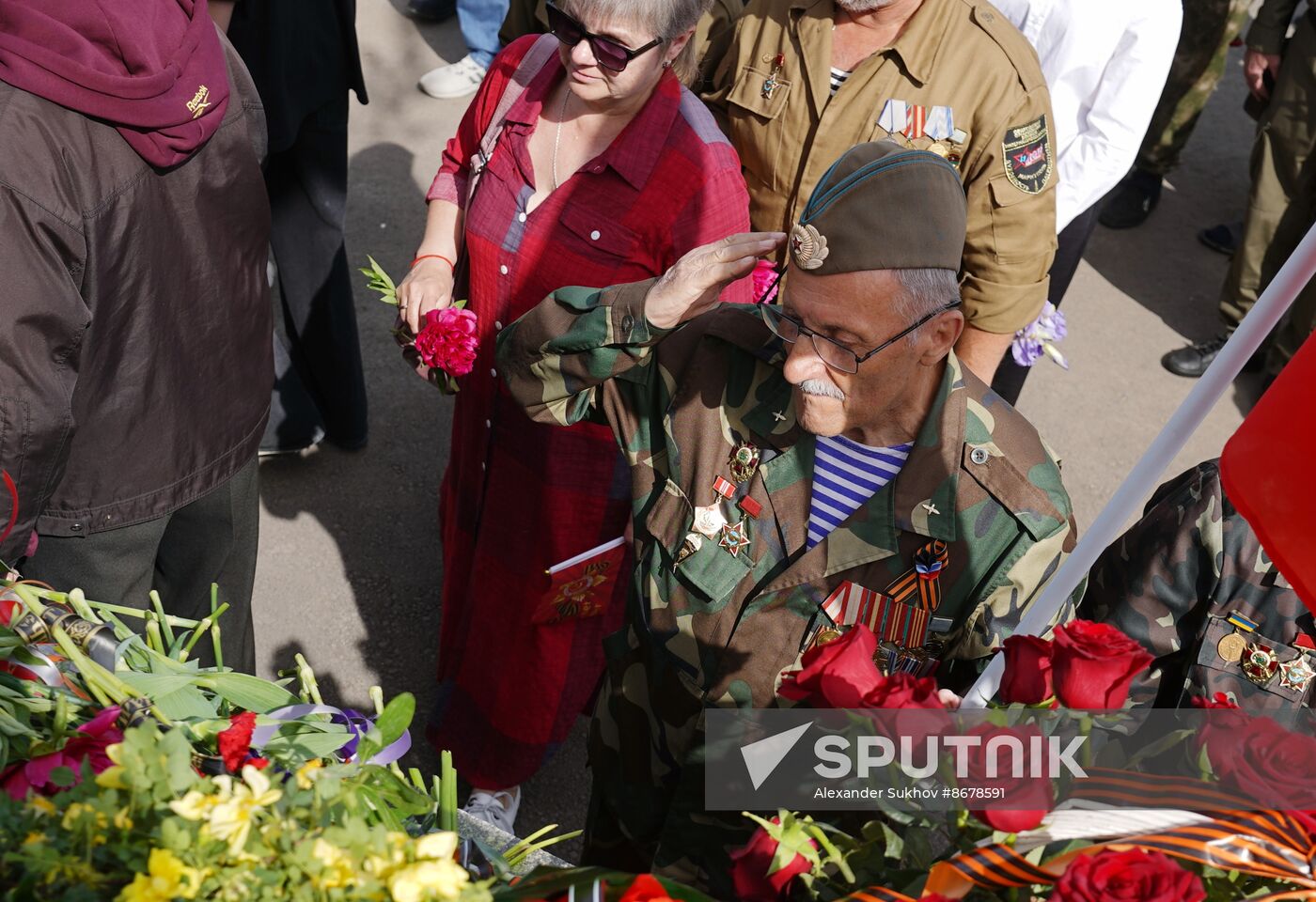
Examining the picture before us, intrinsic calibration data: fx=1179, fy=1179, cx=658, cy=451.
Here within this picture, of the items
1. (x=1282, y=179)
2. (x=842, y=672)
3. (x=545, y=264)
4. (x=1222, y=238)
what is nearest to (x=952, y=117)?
(x=545, y=264)

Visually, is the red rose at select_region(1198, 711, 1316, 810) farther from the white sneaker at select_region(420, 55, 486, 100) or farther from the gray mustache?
the white sneaker at select_region(420, 55, 486, 100)

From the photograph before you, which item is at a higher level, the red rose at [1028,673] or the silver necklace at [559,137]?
the red rose at [1028,673]

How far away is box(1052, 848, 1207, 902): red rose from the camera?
84cm

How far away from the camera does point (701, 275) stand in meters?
1.76

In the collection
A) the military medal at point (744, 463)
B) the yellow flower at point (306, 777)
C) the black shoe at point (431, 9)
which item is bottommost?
the black shoe at point (431, 9)

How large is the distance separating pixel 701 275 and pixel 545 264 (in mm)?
788

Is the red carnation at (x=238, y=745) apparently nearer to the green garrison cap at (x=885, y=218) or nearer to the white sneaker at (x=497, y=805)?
the green garrison cap at (x=885, y=218)

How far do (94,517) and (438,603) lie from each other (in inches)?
62.5

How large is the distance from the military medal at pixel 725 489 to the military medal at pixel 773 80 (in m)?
1.26

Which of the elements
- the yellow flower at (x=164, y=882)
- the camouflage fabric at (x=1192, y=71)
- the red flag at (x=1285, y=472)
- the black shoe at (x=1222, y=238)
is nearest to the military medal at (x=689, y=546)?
the red flag at (x=1285, y=472)

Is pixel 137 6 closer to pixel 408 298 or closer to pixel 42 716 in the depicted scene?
pixel 408 298

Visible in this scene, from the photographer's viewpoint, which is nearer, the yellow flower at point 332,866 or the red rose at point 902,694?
the yellow flower at point 332,866

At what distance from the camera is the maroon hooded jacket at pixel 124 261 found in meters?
1.83
